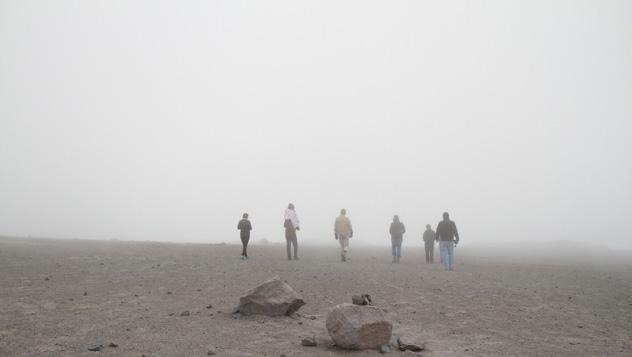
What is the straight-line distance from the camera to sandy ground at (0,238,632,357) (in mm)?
8617

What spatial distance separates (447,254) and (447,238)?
3.12 feet

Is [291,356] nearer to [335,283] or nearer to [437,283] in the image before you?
[335,283]

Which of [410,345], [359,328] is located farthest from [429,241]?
[359,328]

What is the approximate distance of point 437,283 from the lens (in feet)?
54.2

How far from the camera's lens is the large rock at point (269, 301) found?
10852mm

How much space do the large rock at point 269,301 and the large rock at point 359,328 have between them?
2.20 meters

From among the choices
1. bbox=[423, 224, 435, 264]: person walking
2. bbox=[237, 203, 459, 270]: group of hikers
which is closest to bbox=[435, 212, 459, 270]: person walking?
bbox=[237, 203, 459, 270]: group of hikers

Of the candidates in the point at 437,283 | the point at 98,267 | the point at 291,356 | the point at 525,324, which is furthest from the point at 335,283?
the point at 98,267

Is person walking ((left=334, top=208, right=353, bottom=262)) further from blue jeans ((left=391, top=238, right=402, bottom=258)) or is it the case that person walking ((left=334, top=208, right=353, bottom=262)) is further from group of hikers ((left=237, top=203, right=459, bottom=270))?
blue jeans ((left=391, top=238, right=402, bottom=258))

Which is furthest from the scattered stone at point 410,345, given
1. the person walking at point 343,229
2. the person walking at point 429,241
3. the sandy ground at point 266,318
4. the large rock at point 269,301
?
the person walking at point 429,241

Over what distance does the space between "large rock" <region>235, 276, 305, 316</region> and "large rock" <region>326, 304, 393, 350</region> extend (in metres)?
2.20

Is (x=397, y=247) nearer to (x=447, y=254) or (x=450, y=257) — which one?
(x=447, y=254)

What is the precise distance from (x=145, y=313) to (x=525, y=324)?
9.85 m

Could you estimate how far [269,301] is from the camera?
10.9 m
